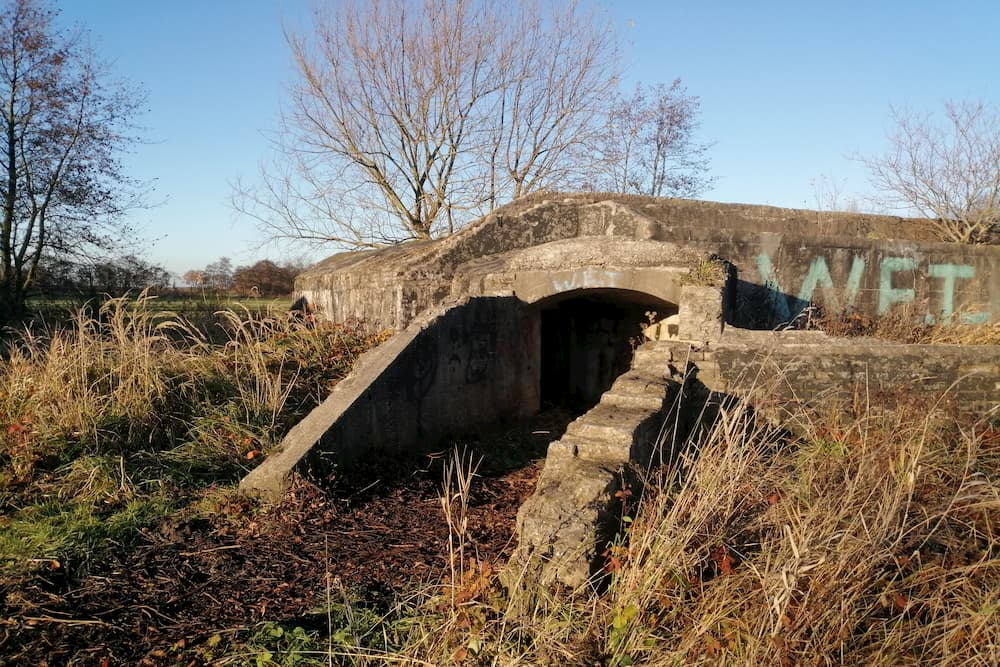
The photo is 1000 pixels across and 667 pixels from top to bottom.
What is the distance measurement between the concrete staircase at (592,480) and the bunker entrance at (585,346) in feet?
14.5

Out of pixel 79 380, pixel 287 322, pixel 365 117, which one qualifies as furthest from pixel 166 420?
pixel 365 117

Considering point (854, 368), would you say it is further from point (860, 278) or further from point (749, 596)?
point (749, 596)

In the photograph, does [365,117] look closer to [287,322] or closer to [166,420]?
[287,322]

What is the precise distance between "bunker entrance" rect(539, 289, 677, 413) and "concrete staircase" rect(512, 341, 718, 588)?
4.43 metres

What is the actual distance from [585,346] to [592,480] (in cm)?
694

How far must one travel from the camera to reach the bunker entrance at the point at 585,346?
10.3m

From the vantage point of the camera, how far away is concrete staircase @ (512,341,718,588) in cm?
336

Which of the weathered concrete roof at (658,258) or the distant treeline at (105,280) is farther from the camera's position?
the distant treeline at (105,280)

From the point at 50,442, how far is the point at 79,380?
2.56ft

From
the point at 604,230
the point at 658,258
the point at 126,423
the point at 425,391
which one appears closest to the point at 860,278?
the point at 604,230

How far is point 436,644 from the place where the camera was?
9.23 feet

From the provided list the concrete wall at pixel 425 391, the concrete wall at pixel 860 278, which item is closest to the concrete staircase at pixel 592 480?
the concrete wall at pixel 425 391

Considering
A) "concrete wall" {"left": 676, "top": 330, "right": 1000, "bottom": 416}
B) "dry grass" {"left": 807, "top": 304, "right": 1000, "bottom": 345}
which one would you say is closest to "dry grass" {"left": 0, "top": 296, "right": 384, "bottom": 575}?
"concrete wall" {"left": 676, "top": 330, "right": 1000, "bottom": 416}

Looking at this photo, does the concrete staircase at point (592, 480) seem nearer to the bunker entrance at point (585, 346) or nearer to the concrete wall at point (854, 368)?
the concrete wall at point (854, 368)
